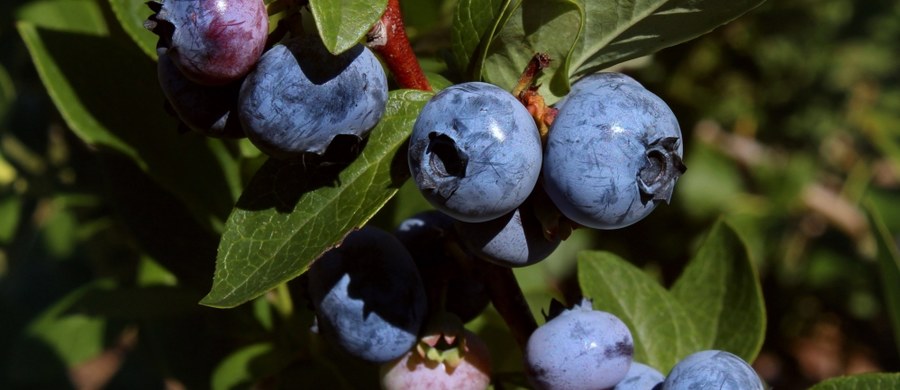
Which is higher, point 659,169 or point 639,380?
point 659,169

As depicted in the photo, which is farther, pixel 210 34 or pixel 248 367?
pixel 248 367

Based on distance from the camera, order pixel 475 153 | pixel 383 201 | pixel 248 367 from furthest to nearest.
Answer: pixel 248 367
pixel 383 201
pixel 475 153

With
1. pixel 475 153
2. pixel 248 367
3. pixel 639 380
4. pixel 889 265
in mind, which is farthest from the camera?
pixel 248 367

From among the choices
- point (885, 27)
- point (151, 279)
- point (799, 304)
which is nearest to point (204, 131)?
point (151, 279)

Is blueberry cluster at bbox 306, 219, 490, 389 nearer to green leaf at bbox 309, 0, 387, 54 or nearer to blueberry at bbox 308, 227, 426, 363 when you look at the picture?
blueberry at bbox 308, 227, 426, 363

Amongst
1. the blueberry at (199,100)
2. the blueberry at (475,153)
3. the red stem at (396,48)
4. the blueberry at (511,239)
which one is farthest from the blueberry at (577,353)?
the blueberry at (199,100)

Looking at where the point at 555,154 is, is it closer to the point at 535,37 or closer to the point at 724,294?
→ the point at 535,37

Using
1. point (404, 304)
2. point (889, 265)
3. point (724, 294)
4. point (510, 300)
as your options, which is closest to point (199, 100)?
point (404, 304)

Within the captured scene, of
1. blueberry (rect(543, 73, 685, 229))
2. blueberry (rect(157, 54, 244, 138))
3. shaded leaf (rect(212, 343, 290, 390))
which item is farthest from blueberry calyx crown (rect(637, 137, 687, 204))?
shaded leaf (rect(212, 343, 290, 390))
